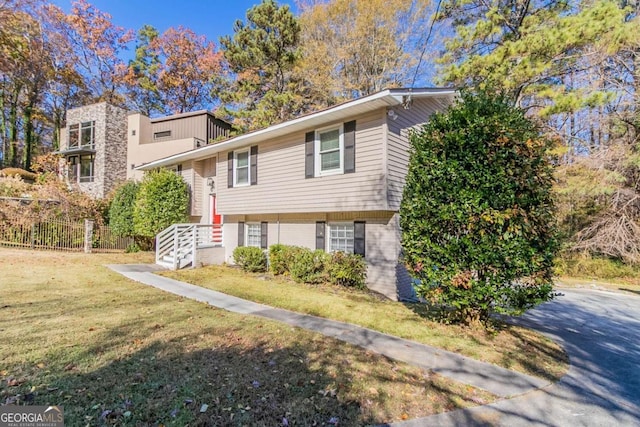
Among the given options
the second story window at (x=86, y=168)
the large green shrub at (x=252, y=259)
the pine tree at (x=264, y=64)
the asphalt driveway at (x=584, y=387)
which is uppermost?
the pine tree at (x=264, y=64)

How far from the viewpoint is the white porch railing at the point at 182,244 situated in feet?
35.7

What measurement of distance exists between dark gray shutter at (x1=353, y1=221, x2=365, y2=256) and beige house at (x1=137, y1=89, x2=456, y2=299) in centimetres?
3

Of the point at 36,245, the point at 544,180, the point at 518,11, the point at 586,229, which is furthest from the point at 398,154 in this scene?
the point at 36,245

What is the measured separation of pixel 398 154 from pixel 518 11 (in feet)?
36.7

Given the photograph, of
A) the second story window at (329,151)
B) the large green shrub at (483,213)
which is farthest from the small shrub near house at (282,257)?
the large green shrub at (483,213)

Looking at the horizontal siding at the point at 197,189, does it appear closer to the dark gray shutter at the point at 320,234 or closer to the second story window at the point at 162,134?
the second story window at the point at 162,134

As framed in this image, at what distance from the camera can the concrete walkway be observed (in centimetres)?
332

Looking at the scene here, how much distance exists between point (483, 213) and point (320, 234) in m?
5.90

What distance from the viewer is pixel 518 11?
13.3 m

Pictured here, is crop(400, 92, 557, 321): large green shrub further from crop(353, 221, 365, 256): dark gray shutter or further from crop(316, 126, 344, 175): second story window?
crop(316, 126, 344, 175): second story window

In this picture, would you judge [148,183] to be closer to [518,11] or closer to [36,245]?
[36,245]

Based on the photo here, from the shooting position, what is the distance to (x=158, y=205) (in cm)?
1334

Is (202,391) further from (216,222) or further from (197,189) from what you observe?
(197,189)

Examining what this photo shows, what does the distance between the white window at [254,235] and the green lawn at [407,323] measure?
2.68 m
